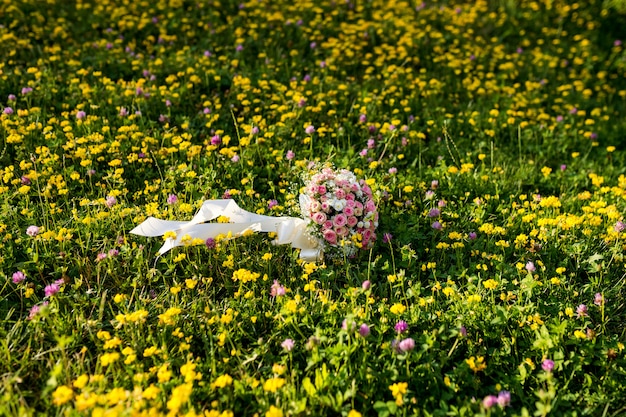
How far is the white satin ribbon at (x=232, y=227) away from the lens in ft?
11.2

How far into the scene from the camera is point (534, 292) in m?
3.18

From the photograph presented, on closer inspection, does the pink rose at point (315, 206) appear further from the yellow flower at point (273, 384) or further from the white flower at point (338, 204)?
the yellow flower at point (273, 384)

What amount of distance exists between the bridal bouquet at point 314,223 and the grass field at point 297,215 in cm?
9

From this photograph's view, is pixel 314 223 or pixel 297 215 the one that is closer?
pixel 314 223

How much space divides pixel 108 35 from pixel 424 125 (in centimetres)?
352

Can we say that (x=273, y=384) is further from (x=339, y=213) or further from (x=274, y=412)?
(x=339, y=213)

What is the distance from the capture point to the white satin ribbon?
3.41m

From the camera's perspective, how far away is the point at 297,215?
12.4 ft

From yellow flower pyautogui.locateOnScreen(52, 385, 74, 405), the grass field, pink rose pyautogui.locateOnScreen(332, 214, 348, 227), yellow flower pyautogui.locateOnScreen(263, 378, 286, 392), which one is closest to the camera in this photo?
yellow flower pyautogui.locateOnScreen(52, 385, 74, 405)

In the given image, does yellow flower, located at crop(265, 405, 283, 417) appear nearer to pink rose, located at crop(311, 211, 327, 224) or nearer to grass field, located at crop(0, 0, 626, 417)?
grass field, located at crop(0, 0, 626, 417)

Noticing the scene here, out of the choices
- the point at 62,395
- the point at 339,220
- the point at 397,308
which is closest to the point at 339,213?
the point at 339,220

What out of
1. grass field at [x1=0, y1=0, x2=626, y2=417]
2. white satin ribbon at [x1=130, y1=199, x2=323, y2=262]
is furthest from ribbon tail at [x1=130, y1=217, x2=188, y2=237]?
grass field at [x1=0, y1=0, x2=626, y2=417]

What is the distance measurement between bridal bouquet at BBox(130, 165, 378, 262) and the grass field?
9 centimetres

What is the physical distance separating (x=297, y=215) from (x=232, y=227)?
48 centimetres
